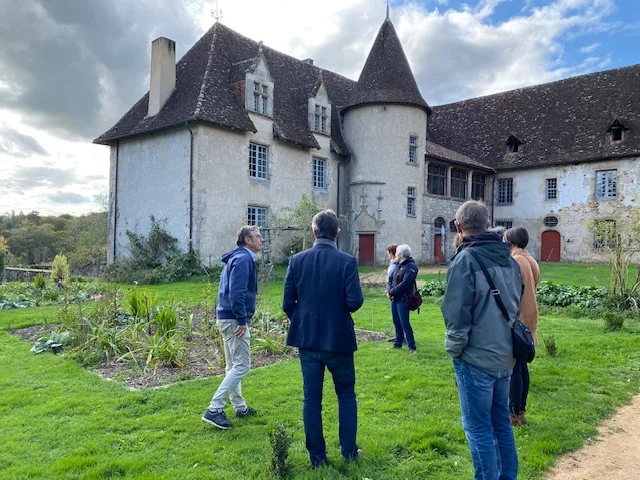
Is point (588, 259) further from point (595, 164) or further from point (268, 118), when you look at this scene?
point (268, 118)

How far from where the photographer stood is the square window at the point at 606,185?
27156 millimetres

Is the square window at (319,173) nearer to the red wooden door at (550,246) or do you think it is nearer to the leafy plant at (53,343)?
the red wooden door at (550,246)

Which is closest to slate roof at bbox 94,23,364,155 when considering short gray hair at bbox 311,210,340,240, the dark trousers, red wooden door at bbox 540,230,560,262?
red wooden door at bbox 540,230,560,262

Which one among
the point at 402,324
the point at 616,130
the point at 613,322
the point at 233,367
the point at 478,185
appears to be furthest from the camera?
the point at 478,185

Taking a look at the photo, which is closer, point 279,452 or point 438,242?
point 279,452

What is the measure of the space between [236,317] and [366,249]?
69.4 feet

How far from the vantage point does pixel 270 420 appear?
4812mm

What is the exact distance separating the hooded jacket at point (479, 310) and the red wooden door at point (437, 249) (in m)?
25.4

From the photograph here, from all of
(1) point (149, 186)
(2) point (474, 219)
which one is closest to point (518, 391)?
(2) point (474, 219)

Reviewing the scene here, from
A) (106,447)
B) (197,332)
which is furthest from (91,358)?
(106,447)

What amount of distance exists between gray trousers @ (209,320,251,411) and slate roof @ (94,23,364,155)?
1568cm

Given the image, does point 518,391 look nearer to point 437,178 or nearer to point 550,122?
point 437,178

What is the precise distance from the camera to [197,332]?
26.6ft

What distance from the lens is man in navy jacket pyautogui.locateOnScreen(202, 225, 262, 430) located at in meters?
4.63
